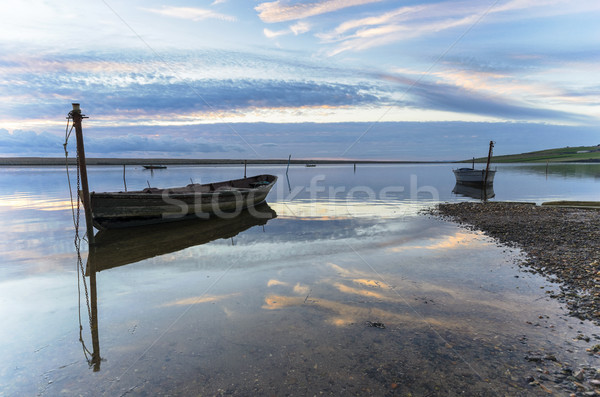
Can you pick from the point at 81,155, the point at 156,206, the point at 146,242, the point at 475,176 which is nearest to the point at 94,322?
the point at 146,242

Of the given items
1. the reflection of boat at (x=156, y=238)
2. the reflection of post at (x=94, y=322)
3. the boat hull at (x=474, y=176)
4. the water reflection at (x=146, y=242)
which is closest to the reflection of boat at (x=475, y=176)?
the boat hull at (x=474, y=176)

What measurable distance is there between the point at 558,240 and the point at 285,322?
1302 cm

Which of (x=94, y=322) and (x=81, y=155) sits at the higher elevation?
(x=81, y=155)

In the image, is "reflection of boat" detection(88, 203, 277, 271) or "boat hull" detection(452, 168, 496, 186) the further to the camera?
"boat hull" detection(452, 168, 496, 186)

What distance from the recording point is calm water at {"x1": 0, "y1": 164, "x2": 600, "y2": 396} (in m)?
5.14

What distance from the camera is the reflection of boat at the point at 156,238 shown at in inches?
517

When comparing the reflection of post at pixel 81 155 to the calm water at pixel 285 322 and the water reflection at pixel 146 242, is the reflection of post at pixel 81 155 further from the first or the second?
the calm water at pixel 285 322

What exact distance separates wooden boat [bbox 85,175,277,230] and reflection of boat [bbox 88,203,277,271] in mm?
560

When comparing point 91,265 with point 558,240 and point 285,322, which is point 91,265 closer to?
point 285,322

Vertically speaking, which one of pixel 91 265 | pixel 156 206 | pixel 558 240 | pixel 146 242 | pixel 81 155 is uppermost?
pixel 81 155

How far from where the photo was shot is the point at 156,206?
18.2m

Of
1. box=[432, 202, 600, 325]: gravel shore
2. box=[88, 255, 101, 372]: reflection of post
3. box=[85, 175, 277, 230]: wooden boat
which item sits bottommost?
box=[88, 255, 101, 372]: reflection of post

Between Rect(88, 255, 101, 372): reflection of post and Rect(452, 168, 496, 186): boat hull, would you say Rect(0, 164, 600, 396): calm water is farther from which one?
Rect(452, 168, 496, 186): boat hull

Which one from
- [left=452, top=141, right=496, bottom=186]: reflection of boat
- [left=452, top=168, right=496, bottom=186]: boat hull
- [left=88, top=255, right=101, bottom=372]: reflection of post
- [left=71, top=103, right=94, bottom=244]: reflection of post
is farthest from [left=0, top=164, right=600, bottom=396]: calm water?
[left=452, top=168, right=496, bottom=186]: boat hull
